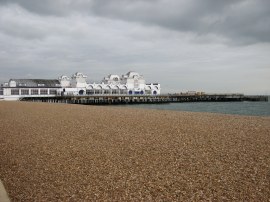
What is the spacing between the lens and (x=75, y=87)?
9506 centimetres

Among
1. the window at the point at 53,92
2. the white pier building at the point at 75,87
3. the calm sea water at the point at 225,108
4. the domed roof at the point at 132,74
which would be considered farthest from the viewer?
the domed roof at the point at 132,74

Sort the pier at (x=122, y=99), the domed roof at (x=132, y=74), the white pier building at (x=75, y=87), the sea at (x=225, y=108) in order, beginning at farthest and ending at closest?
the domed roof at (x=132, y=74) → the white pier building at (x=75, y=87) → the pier at (x=122, y=99) → the sea at (x=225, y=108)

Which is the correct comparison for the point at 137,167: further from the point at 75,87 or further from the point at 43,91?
the point at 75,87

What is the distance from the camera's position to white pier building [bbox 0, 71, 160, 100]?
265 feet

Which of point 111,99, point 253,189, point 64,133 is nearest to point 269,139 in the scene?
point 253,189

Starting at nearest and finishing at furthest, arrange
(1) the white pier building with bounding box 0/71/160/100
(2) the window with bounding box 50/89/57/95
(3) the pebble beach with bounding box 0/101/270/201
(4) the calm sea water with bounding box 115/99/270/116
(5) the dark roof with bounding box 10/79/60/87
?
1. (3) the pebble beach with bounding box 0/101/270/201
2. (4) the calm sea water with bounding box 115/99/270/116
3. (1) the white pier building with bounding box 0/71/160/100
4. (5) the dark roof with bounding box 10/79/60/87
5. (2) the window with bounding box 50/89/57/95

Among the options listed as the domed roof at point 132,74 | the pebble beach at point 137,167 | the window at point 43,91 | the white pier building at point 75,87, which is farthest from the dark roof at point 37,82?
the pebble beach at point 137,167

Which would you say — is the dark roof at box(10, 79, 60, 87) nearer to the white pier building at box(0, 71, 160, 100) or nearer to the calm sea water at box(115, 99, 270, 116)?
the white pier building at box(0, 71, 160, 100)

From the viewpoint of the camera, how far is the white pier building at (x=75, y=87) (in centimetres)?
8069

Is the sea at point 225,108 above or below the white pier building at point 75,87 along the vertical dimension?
below

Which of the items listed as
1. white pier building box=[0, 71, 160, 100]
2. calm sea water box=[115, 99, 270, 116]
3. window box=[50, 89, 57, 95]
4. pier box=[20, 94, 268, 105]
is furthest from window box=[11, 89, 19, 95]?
calm sea water box=[115, 99, 270, 116]

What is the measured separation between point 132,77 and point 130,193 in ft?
339

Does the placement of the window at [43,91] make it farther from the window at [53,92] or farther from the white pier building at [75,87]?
the window at [53,92]

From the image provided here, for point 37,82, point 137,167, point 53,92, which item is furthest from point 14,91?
point 137,167
